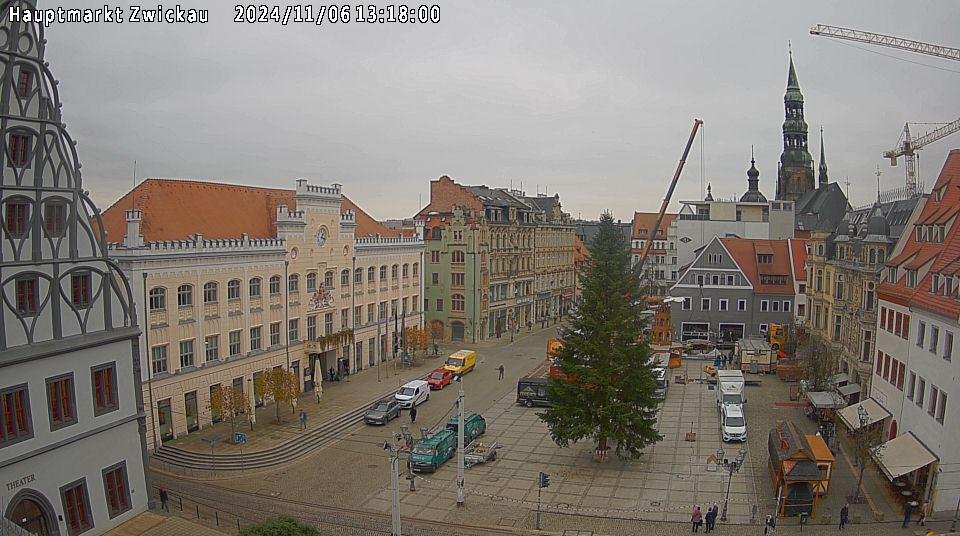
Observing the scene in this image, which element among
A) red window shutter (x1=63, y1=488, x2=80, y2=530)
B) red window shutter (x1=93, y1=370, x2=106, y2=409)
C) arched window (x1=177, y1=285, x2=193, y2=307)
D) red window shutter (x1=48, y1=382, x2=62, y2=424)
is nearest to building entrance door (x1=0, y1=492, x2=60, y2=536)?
red window shutter (x1=63, y1=488, x2=80, y2=530)

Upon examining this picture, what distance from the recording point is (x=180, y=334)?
3841 cm

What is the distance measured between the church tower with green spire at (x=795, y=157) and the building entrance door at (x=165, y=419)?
352 feet

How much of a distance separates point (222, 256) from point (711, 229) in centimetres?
6343

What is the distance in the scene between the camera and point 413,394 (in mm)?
45156

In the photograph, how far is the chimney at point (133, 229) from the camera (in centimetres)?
3544

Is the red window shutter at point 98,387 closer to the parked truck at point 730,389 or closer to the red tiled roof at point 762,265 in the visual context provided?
the parked truck at point 730,389

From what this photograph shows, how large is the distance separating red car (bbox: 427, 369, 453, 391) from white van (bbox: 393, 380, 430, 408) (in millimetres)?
3308

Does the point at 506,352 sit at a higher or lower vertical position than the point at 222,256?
lower

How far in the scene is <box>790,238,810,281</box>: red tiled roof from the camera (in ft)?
222

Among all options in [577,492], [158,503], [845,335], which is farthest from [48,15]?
[845,335]

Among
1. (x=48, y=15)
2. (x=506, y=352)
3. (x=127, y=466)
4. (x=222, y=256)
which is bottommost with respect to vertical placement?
(x=506, y=352)

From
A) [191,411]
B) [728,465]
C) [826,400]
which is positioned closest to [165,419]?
[191,411]

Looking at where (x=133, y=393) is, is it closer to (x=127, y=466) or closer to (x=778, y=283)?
(x=127, y=466)

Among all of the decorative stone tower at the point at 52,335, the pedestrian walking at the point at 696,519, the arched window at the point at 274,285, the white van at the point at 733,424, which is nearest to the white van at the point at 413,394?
the arched window at the point at 274,285
